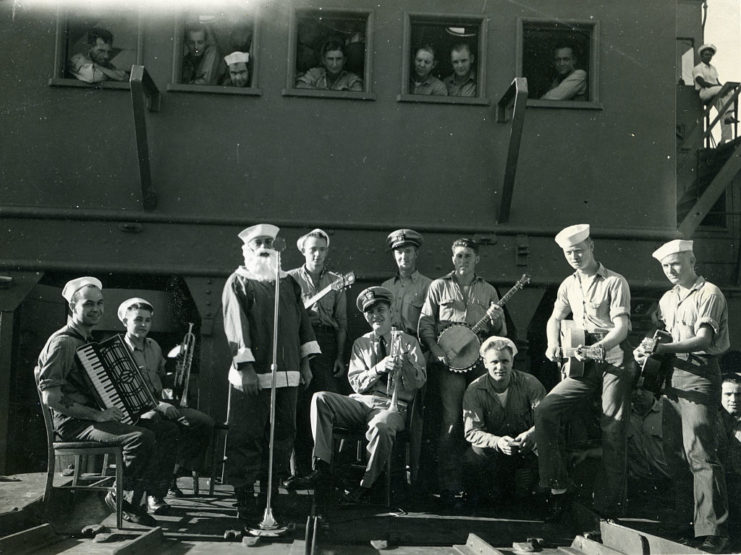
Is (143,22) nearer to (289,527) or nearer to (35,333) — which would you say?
(35,333)

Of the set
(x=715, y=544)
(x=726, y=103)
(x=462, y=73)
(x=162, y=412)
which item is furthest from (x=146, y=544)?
(x=726, y=103)

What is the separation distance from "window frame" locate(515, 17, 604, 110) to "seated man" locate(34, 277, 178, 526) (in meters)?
5.18

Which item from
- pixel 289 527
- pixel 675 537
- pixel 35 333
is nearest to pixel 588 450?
pixel 675 537

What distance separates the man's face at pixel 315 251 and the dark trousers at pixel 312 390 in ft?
1.79

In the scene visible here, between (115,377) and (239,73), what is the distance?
4158mm

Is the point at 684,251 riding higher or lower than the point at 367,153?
lower

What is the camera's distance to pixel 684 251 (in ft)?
19.5

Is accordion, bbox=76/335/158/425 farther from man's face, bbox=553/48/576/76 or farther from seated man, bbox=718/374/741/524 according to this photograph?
man's face, bbox=553/48/576/76

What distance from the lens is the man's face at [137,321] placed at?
704cm

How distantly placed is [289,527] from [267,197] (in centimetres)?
430

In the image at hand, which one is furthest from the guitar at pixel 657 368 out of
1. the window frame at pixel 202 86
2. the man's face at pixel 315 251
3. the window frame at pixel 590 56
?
the window frame at pixel 202 86

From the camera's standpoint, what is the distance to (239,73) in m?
8.90

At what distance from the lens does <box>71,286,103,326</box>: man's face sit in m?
5.96

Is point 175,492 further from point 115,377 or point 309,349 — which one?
point 309,349
